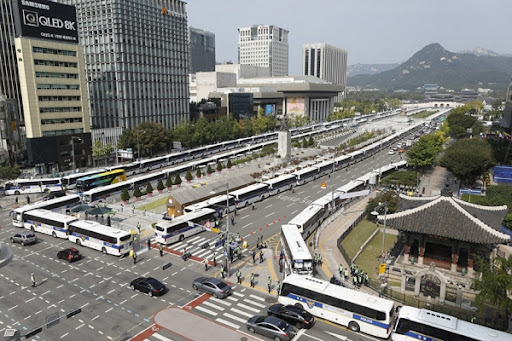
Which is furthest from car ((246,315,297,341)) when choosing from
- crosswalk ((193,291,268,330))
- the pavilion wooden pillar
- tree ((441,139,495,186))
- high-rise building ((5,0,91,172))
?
→ high-rise building ((5,0,91,172))

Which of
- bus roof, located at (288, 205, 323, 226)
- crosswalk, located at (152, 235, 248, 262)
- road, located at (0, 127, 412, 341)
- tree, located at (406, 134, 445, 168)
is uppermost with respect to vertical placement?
tree, located at (406, 134, 445, 168)

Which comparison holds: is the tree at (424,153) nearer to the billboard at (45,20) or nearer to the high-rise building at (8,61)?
the billboard at (45,20)

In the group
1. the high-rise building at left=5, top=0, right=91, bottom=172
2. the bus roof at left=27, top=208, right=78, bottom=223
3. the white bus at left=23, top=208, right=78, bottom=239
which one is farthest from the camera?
the high-rise building at left=5, top=0, right=91, bottom=172

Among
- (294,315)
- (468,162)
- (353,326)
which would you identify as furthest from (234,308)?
(468,162)

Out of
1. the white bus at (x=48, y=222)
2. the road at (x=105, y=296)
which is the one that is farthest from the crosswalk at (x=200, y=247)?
the white bus at (x=48, y=222)

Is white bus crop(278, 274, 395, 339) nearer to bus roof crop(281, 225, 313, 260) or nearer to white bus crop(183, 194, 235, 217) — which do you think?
bus roof crop(281, 225, 313, 260)

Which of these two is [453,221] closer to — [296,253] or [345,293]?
[345,293]

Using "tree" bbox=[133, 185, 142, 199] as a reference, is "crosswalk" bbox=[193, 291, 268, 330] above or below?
below

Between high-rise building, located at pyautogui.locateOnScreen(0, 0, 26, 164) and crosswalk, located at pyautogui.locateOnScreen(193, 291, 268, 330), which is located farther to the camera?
high-rise building, located at pyautogui.locateOnScreen(0, 0, 26, 164)
